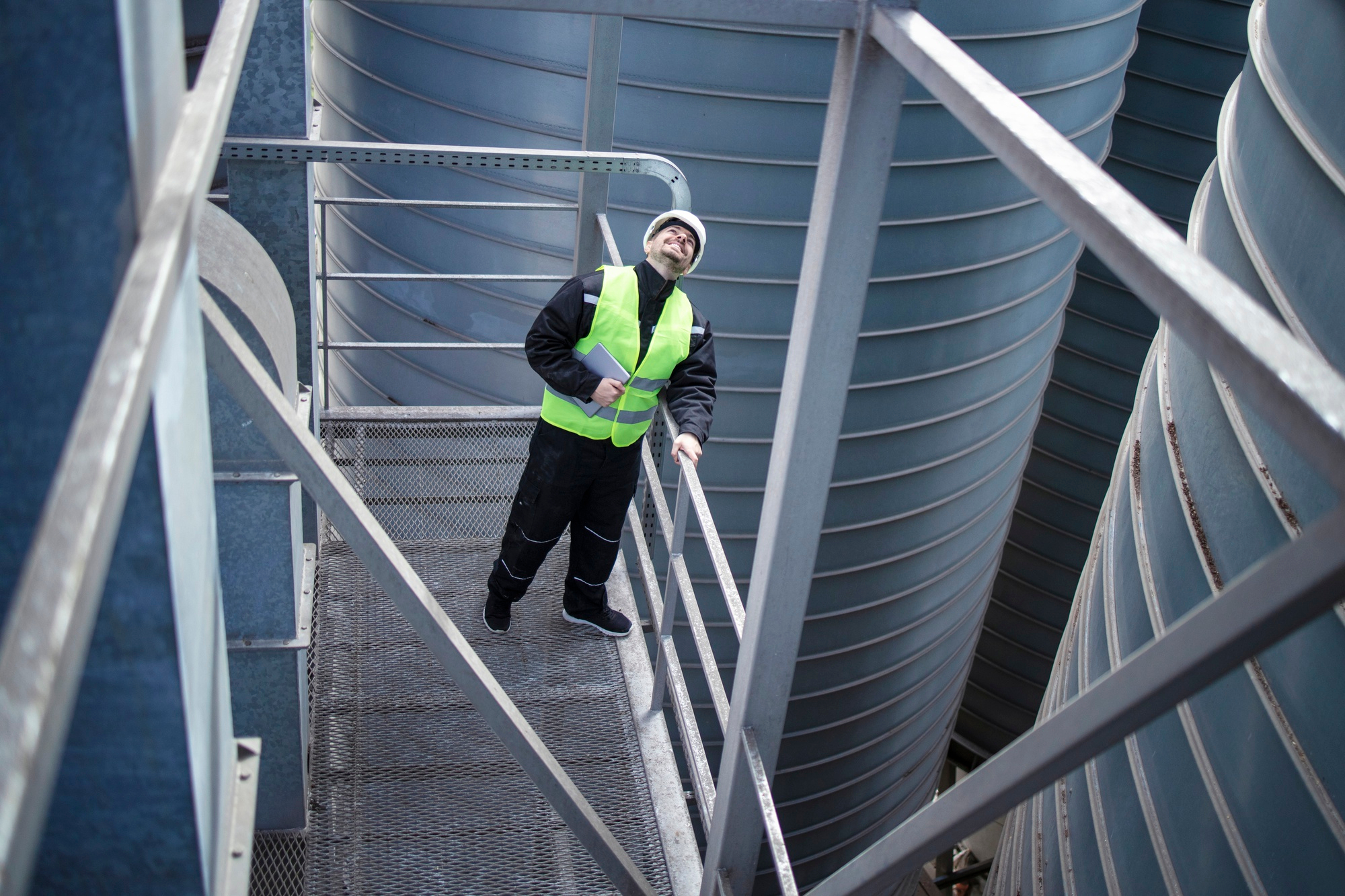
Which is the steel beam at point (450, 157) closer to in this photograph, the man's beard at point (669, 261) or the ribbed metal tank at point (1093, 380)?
the man's beard at point (669, 261)

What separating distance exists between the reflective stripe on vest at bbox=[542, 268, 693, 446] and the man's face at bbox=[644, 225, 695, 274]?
8cm

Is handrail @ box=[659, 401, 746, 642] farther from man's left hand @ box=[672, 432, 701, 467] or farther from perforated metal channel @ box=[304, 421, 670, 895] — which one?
perforated metal channel @ box=[304, 421, 670, 895]

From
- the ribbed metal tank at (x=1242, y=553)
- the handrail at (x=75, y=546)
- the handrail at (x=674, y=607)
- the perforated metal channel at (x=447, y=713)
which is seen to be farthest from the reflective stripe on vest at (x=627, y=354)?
the handrail at (x=75, y=546)

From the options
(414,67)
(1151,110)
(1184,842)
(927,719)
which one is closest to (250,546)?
(1184,842)

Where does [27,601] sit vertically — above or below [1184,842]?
above

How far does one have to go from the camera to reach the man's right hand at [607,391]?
281cm

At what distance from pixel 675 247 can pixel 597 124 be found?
740 mm

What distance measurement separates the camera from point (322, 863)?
260cm

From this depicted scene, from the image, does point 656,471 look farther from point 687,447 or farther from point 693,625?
point 693,625

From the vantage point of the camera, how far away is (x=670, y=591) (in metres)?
2.74

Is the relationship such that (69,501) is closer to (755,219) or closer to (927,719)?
(755,219)

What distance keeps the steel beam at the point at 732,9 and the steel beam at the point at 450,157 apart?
138cm

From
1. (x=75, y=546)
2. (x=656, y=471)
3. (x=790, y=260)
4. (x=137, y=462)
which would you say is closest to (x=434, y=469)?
(x=656, y=471)

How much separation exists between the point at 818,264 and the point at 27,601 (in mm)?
1251
